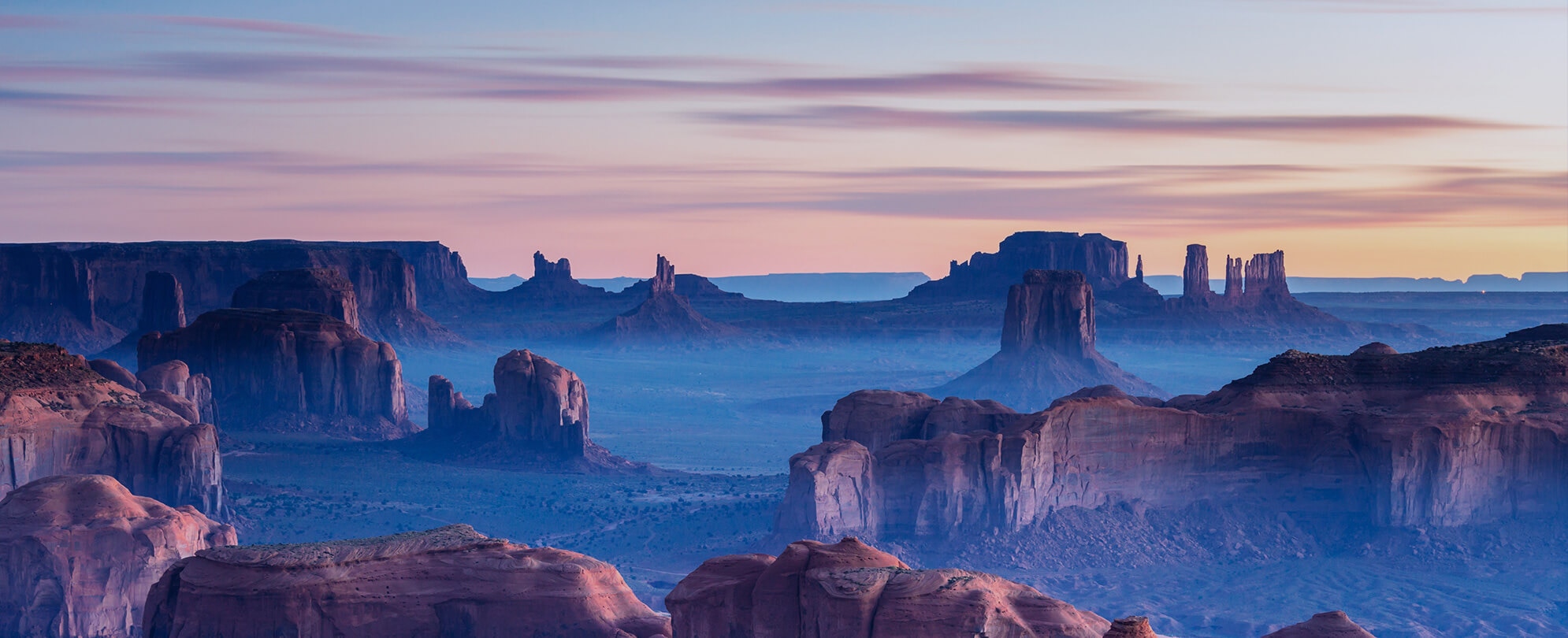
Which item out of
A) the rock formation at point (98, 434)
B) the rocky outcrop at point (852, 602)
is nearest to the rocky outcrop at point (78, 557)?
the rock formation at point (98, 434)

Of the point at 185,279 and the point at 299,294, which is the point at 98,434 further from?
the point at 185,279

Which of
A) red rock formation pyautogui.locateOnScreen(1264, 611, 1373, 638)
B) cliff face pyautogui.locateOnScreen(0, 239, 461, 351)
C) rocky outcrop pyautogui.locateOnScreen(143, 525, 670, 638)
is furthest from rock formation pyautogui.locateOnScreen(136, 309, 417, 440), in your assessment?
red rock formation pyautogui.locateOnScreen(1264, 611, 1373, 638)

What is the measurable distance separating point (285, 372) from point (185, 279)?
77.1 meters

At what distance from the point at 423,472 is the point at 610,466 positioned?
13.1 meters

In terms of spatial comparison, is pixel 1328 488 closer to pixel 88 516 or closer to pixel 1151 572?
pixel 1151 572

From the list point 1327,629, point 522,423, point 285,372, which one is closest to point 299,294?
point 285,372

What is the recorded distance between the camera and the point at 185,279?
184375 mm

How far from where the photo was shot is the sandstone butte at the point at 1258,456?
66.4 meters

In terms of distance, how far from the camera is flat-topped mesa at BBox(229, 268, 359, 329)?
13750 centimetres

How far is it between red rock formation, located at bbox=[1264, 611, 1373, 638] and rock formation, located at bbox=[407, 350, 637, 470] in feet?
233

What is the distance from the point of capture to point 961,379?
541 feet

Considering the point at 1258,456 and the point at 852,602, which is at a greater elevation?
the point at 852,602

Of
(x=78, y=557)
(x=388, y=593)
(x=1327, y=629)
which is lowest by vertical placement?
(x=78, y=557)

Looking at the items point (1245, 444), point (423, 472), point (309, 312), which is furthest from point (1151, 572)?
point (309, 312)
